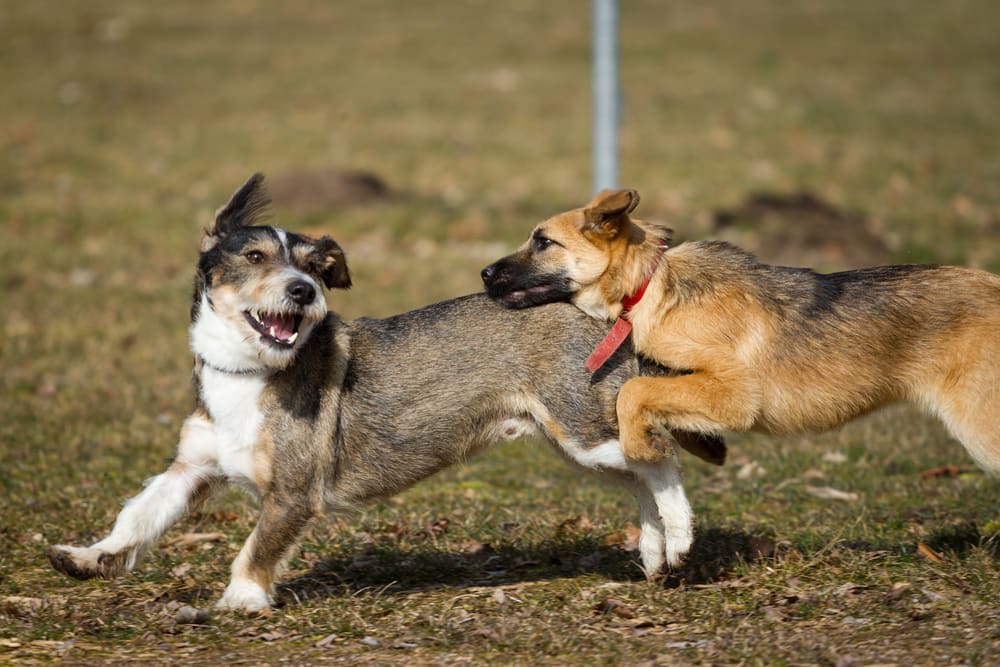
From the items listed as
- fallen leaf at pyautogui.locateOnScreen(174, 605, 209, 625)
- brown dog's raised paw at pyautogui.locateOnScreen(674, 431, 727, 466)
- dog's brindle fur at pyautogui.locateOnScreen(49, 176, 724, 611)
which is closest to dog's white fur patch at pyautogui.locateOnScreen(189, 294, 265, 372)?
dog's brindle fur at pyautogui.locateOnScreen(49, 176, 724, 611)

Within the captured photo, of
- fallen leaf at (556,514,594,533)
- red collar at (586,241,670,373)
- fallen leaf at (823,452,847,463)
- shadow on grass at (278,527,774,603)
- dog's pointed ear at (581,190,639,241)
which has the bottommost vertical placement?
fallen leaf at (823,452,847,463)

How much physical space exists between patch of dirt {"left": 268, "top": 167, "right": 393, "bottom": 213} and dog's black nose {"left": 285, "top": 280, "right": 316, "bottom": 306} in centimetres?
1001

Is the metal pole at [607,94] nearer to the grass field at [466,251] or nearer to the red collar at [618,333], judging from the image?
the grass field at [466,251]

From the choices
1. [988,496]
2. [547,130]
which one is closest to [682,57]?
[547,130]

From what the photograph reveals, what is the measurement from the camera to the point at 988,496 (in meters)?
7.20

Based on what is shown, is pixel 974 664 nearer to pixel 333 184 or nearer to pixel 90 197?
pixel 333 184

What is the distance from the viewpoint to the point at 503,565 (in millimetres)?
6215

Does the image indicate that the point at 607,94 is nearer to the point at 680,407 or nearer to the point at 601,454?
the point at 601,454

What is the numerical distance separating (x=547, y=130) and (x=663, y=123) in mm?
1895

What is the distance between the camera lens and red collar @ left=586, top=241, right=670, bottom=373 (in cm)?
565

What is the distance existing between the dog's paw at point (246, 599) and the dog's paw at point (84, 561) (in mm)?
520

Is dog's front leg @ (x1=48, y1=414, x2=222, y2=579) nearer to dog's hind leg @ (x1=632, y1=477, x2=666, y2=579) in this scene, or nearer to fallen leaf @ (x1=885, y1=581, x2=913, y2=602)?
dog's hind leg @ (x1=632, y1=477, x2=666, y2=579)

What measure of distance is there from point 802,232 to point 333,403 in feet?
31.5

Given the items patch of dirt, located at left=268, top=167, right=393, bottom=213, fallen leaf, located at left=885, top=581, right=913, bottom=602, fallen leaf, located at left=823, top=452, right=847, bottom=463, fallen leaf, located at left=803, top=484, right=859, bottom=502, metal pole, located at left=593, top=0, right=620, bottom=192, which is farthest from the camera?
patch of dirt, located at left=268, top=167, right=393, bottom=213
